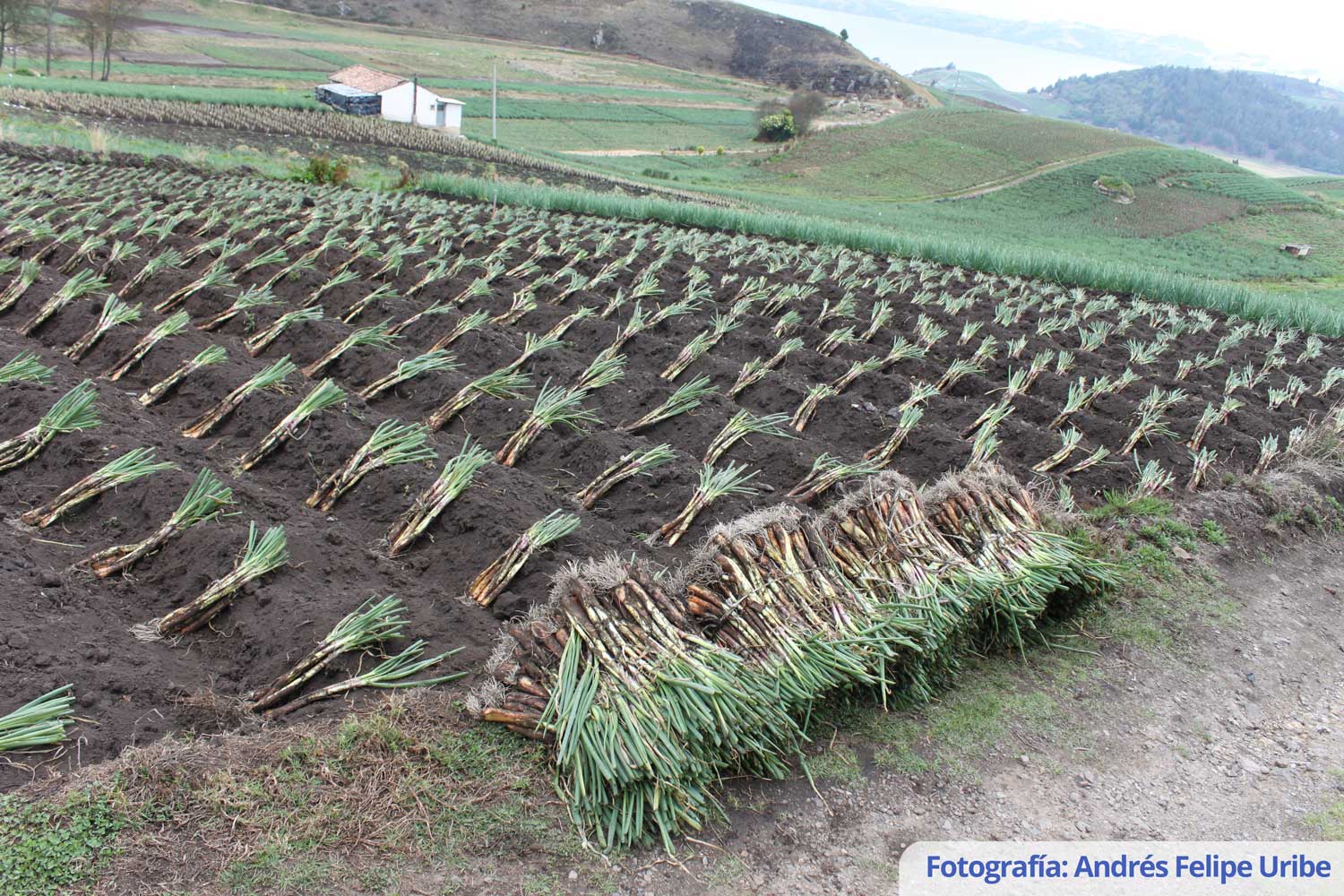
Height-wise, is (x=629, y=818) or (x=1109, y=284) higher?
(x=1109, y=284)

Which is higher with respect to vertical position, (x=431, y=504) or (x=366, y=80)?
(x=366, y=80)

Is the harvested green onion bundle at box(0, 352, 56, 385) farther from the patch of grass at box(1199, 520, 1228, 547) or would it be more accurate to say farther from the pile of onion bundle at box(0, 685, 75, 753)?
the patch of grass at box(1199, 520, 1228, 547)

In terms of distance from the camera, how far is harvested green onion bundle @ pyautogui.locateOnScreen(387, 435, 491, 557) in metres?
4.66

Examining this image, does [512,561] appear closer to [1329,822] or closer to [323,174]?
[1329,822]

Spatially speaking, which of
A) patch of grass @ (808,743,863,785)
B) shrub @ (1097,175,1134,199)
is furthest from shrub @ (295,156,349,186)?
shrub @ (1097,175,1134,199)

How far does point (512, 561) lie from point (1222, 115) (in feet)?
517

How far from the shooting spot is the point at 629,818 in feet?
10.1

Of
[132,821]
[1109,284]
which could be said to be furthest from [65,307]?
[1109,284]

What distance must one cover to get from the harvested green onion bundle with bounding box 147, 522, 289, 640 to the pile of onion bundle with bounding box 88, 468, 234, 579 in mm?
420

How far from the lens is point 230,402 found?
5.85 m

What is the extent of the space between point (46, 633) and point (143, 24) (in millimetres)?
77045

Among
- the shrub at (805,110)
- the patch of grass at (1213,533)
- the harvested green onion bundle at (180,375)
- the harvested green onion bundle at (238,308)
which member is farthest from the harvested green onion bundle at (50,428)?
the shrub at (805,110)

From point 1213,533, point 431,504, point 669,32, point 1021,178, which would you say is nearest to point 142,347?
point 431,504

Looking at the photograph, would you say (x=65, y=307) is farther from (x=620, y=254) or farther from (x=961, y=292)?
(x=961, y=292)
